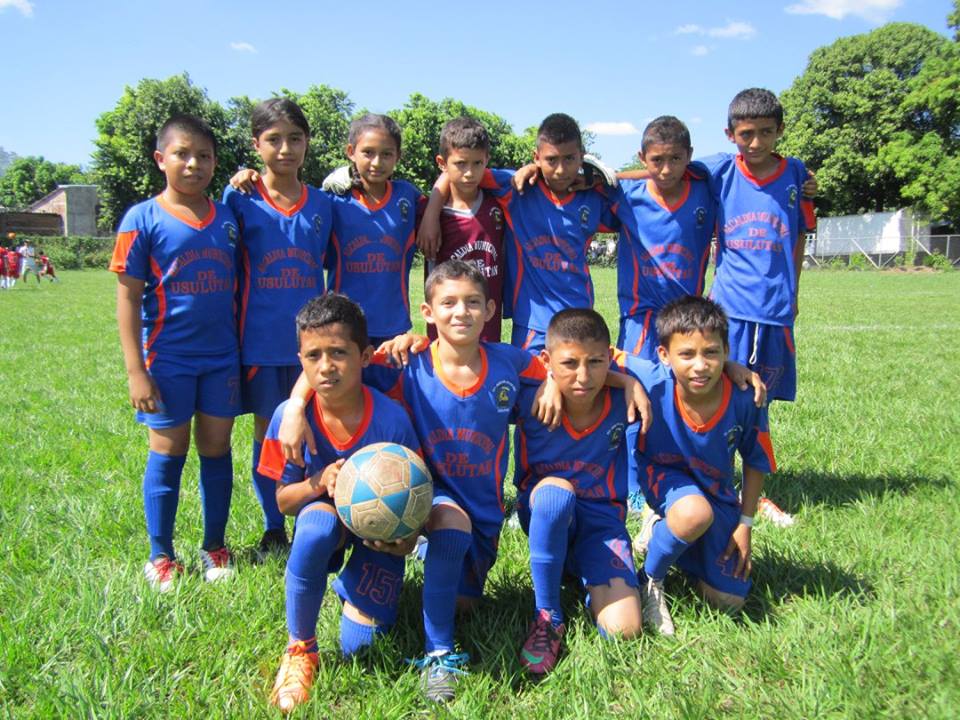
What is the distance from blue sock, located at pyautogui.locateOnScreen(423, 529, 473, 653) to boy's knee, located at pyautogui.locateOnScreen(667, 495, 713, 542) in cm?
95

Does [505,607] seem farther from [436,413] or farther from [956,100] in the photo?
[956,100]

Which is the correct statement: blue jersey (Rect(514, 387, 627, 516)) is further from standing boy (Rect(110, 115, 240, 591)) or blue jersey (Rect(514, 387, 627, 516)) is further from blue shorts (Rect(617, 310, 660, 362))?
standing boy (Rect(110, 115, 240, 591))

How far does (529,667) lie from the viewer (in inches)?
107

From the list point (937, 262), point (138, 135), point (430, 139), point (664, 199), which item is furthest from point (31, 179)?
point (664, 199)

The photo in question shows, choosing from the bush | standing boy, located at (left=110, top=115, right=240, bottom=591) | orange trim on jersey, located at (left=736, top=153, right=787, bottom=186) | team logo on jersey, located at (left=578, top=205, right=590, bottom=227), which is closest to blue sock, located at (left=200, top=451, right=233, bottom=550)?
standing boy, located at (left=110, top=115, right=240, bottom=591)

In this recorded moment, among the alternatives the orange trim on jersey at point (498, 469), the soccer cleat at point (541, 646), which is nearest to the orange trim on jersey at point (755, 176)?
the orange trim on jersey at point (498, 469)

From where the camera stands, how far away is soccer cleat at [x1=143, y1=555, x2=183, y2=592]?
3.32 meters

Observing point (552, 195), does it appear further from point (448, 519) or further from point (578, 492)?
point (448, 519)

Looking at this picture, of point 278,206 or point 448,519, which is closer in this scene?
point 448,519

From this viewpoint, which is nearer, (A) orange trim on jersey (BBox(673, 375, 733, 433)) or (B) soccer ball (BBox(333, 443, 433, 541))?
(B) soccer ball (BBox(333, 443, 433, 541))

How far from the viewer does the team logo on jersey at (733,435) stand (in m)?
3.28

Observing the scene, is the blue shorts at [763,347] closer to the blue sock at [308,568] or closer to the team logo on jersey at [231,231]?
the blue sock at [308,568]

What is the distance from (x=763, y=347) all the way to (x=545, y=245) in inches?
57.6

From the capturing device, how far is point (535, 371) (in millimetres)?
3289
